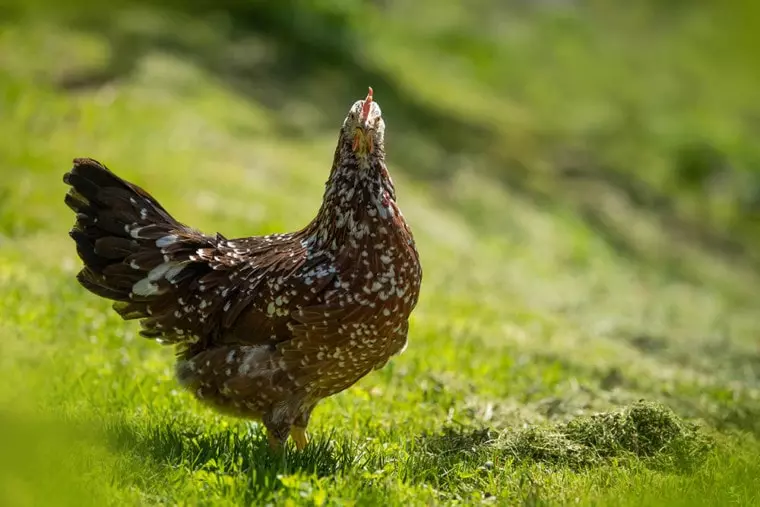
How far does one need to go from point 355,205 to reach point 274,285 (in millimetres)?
802

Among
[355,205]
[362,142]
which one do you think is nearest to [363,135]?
[362,142]

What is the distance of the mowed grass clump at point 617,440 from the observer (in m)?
6.22

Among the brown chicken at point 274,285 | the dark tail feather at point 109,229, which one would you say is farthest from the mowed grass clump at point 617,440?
the dark tail feather at point 109,229

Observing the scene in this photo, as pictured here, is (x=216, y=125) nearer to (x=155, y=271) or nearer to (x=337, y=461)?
(x=155, y=271)

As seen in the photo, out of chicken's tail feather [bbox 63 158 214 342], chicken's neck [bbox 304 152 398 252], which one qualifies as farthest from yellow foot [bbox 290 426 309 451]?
chicken's neck [bbox 304 152 398 252]

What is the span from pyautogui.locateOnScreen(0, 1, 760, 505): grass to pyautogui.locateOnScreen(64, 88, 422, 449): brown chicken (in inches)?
18.2

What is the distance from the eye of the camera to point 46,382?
6.50 m

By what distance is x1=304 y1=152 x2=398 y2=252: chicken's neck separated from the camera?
617 cm

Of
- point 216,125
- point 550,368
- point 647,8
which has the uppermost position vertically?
point 647,8

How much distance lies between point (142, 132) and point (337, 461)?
40.7ft

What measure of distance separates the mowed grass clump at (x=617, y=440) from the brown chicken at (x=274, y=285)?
46.7 inches

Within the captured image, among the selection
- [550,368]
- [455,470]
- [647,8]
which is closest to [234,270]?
[455,470]

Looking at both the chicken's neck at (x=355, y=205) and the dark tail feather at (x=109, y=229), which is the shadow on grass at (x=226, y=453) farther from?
the chicken's neck at (x=355, y=205)

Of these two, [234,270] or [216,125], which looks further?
[216,125]
